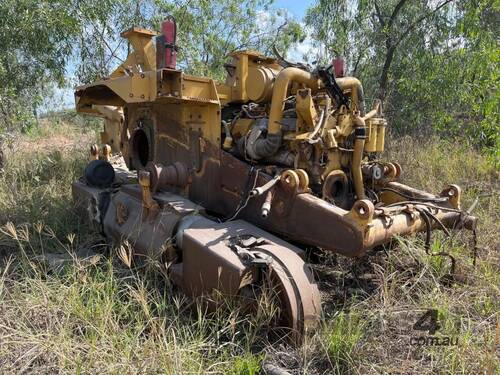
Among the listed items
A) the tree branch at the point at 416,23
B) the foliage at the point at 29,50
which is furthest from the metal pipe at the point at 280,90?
the tree branch at the point at 416,23

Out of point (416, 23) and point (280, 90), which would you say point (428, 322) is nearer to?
point (280, 90)

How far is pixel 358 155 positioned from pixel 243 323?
5.49ft

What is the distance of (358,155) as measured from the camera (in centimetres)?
380

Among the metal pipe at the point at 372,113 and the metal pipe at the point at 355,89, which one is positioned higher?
the metal pipe at the point at 355,89

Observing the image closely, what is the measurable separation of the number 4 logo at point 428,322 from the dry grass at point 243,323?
43mm

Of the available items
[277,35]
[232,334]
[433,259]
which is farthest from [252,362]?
[277,35]

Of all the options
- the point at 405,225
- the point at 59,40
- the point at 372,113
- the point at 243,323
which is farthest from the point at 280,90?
the point at 59,40

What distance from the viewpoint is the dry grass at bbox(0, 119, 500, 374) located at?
2549 mm

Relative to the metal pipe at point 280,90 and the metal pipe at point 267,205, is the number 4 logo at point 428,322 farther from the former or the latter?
the metal pipe at point 280,90

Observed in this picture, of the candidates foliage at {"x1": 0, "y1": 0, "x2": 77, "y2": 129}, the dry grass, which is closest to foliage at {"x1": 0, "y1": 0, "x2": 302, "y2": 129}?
foliage at {"x1": 0, "y1": 0, "x2": 77, "y2": 129}

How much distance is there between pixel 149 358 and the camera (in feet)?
8.26

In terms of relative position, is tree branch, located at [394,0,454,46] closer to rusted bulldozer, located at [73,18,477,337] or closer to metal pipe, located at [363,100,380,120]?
rusted bulldozer, located at [73,18,477,337]

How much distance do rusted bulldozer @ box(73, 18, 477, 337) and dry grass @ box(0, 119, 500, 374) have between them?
0.21m

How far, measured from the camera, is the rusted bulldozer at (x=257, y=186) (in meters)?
3.07
